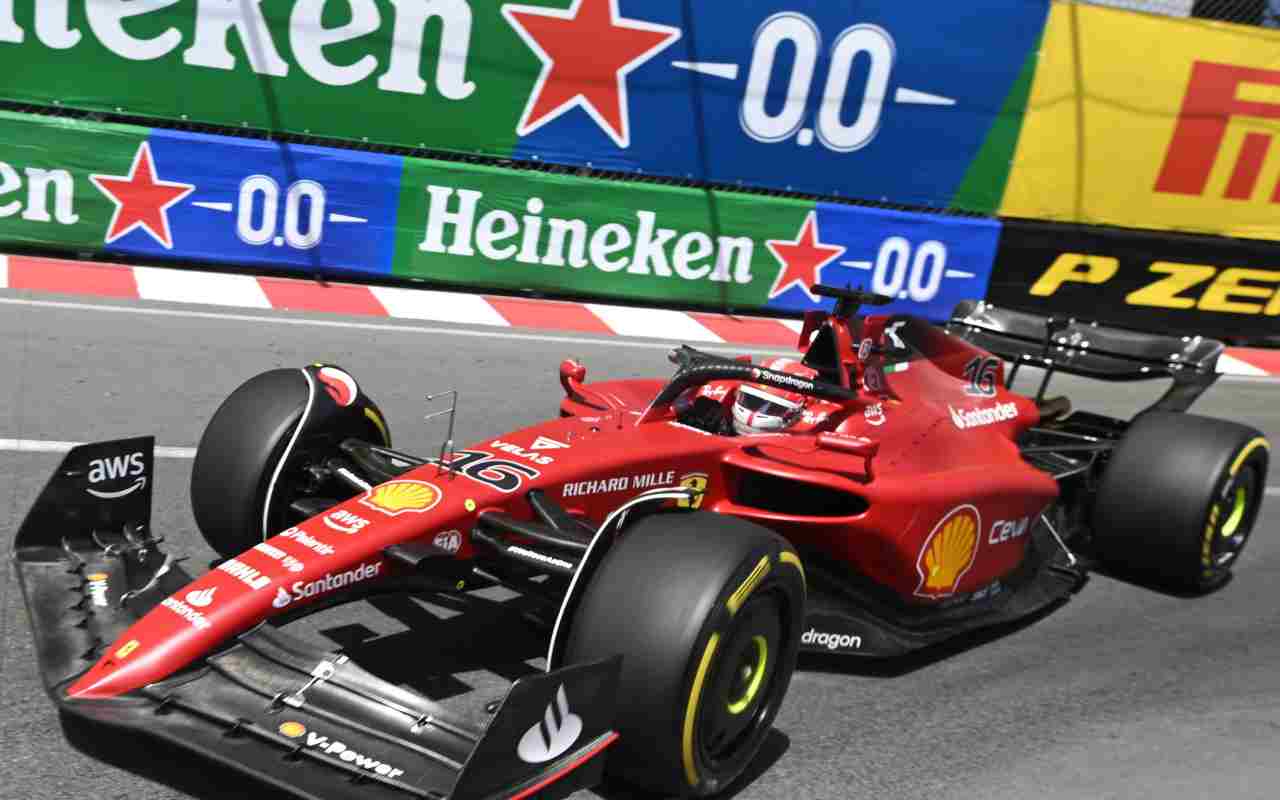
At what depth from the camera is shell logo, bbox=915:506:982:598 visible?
16.8 ft

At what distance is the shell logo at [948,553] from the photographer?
5113 mm

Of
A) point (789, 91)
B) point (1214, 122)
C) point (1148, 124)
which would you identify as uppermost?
point (1214, 122)

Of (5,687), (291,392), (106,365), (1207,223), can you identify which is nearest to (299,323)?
(106,365)

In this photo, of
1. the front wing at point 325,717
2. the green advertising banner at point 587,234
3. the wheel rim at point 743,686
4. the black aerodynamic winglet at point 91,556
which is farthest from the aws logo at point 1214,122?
the front wing at point 325,717

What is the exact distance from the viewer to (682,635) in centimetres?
364

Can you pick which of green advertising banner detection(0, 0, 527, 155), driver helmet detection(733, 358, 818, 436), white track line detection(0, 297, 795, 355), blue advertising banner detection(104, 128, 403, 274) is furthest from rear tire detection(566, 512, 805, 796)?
green advertising banner detection(0, 0, 527, 155)

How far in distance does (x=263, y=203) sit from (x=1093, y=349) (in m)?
5.49

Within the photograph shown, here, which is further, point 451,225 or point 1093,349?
point 451,225

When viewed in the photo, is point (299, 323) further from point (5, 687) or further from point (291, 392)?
point (5, 687)

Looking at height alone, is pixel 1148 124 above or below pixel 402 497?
above

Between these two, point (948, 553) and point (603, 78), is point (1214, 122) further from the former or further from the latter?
point (948, 553)

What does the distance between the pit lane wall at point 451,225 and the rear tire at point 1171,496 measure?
4.87 metres

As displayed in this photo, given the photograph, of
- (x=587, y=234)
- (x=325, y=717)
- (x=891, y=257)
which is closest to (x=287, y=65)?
(x=587, y=234)

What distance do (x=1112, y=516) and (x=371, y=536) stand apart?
11.4ft
